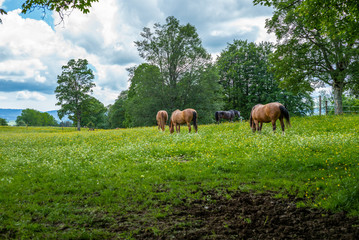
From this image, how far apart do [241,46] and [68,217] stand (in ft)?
172

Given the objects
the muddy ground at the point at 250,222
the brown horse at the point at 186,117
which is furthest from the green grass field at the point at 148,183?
the brown horse at the point at 186,117

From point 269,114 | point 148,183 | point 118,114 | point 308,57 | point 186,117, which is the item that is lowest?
point 148,183

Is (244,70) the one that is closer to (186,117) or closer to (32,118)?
(186,117)

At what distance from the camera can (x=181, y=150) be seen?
1240 centimetres

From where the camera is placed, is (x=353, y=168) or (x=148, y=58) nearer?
(x=353, y=168)

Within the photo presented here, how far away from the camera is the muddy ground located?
14.5 ft

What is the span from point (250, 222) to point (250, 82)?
47496 millimetres

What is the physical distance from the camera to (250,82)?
49.3 metres

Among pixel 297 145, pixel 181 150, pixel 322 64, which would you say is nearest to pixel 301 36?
pixel 322 64

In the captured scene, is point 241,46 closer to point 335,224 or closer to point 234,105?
point 234,105

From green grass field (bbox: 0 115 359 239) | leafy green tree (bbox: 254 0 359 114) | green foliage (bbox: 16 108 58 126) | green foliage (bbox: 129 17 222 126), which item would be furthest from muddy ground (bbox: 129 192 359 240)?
green foliage (bbox: 16 108 58 126)

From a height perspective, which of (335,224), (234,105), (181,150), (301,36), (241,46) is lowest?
(335,224)

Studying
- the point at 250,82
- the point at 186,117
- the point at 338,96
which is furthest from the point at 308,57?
the point at 250,82

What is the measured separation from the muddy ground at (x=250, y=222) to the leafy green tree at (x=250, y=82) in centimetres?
4253
